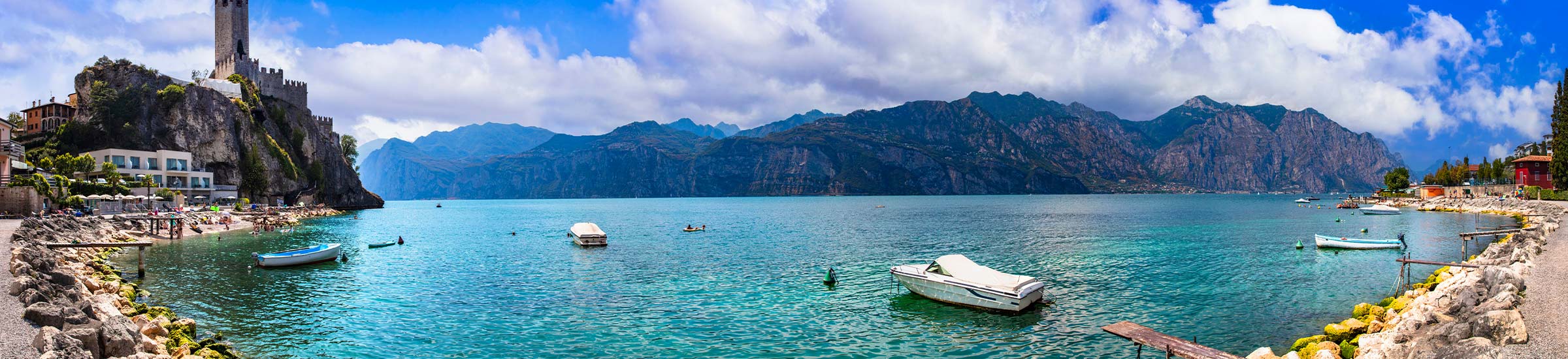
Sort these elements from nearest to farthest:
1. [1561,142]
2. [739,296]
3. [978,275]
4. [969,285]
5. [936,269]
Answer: [969,285] → [978,275] → [936,269] → [739,296] → [1561,142]

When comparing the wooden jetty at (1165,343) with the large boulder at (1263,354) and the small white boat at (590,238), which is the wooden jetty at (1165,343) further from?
the small white boat at (590,238)

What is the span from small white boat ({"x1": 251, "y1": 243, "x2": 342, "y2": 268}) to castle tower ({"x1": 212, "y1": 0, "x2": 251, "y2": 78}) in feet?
439

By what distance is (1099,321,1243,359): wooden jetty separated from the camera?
19.7 m

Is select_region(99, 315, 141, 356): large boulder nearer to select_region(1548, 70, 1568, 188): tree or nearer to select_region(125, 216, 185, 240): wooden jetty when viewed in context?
select_region(125, 216, 185, 240): wooden jetty

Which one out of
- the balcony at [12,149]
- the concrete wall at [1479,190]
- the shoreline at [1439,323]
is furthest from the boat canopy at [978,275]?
the concrete wall at [1479,190]

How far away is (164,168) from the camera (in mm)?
116375

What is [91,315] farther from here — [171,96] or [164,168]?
[171,96]

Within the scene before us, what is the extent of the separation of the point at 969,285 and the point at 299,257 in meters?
41.6

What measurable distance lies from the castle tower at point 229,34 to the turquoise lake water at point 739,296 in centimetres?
10972

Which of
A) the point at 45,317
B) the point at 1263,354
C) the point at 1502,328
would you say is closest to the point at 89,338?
the point at 45,317

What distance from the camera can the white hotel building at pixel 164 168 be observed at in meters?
110

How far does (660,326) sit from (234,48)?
17070 centimetres

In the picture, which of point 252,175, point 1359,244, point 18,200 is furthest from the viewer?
point 252,175

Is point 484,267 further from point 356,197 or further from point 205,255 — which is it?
point 356,197
